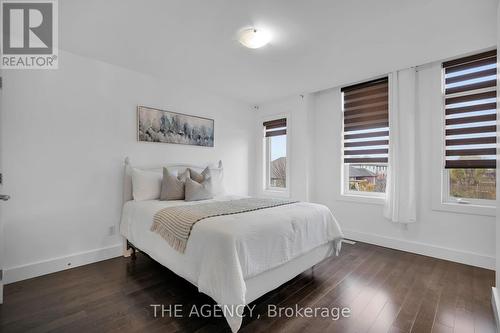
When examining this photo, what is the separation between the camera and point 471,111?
2785 millimetres

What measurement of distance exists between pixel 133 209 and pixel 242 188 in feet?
7.57

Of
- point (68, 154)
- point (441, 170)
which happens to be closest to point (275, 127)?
point (441, 170)

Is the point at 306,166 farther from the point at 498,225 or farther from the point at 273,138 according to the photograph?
the point at 498,225

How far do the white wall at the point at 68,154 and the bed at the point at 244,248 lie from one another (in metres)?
0.67

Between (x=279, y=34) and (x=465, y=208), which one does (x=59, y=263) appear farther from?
(x=465, y=208)

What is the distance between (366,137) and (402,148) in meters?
0.60

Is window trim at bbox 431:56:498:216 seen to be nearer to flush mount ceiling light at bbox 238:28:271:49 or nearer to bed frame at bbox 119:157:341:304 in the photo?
bed frame at bbox 119:157:341:304

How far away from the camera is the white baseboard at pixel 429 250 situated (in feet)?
8.69

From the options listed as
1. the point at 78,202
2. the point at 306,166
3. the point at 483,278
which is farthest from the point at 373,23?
the point at 78,202

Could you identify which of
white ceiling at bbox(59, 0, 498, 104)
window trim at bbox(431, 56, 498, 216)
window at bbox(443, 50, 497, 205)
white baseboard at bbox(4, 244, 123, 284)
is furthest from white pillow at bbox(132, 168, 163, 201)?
window at bbox(443, 50, 497, 205)

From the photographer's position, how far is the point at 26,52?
242 centimetres

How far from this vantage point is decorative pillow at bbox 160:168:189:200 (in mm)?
2959

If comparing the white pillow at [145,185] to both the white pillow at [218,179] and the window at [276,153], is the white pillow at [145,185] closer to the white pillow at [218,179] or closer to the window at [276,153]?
the white pillow at [218,179]

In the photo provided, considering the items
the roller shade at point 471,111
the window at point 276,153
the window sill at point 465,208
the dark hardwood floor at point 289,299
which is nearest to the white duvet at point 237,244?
the dark hardwood floor at point 289,299
